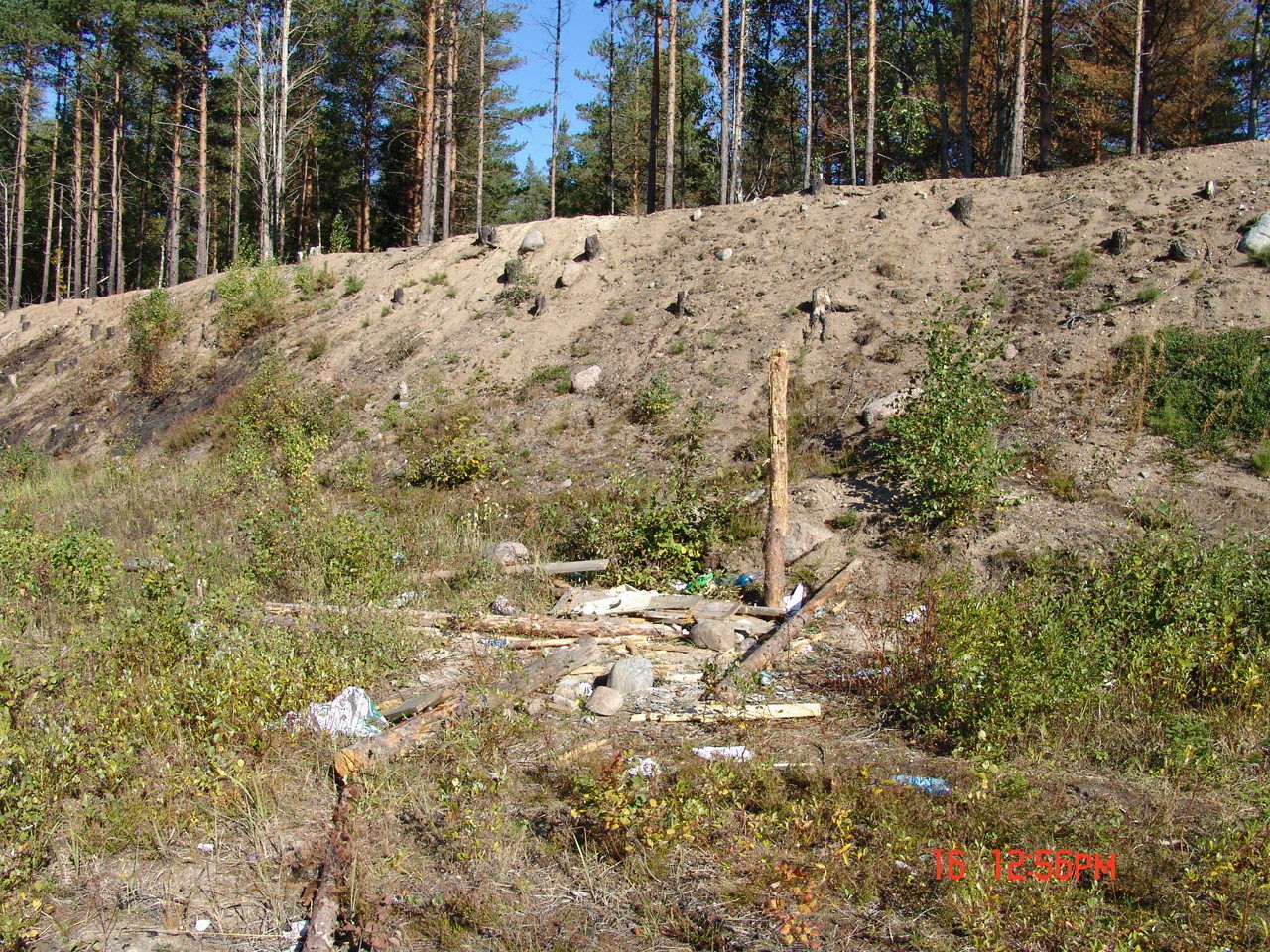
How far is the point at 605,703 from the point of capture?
5840 millimetres

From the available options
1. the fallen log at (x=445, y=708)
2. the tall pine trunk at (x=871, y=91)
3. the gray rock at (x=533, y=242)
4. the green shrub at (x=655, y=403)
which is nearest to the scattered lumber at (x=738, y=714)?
the fallen log at (x=445, y=708)

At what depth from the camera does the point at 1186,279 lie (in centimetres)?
1156

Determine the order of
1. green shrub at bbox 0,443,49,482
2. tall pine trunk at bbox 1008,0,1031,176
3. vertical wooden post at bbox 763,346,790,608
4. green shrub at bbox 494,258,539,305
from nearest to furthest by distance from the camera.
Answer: vertical wooden post at bbox 763,346,790,608, green shrub at bbox 0,443,49,482, tall pine trunk at bbox 1008,0,1031,176, green shrub at bbox 494,258,539,305

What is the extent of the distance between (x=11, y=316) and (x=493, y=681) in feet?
101

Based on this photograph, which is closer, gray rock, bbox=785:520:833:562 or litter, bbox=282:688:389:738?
litter, bbox=282:688:389:738

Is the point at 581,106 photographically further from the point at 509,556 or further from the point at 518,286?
the point at 509,556

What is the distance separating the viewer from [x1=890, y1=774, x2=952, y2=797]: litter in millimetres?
4484

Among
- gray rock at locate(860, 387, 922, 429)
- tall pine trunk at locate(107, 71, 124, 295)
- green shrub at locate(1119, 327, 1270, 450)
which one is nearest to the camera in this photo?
green shrub at locate(1119, 327, 1270, 450)

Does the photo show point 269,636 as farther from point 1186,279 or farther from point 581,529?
point 1186,279

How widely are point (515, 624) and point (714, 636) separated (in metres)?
1.67

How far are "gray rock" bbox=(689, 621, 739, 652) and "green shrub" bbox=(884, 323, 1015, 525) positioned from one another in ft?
9.09

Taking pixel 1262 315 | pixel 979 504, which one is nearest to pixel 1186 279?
pixel 1262 315

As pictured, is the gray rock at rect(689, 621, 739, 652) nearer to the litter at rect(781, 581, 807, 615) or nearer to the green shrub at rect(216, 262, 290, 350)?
the litter at rect(781, 581, 807, 615)
